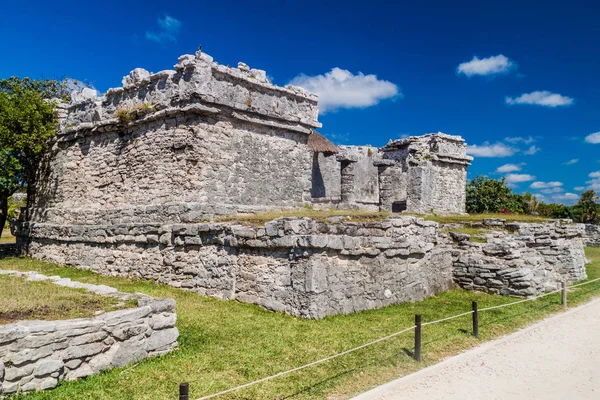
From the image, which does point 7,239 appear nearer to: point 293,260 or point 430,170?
point 430,170

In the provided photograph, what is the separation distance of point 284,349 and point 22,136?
12145 mm

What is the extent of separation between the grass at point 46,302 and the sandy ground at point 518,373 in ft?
12.2

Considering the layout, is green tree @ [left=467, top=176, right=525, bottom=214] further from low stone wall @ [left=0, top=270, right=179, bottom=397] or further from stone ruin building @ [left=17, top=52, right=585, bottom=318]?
low stone wall @ [left=0, top=270, right=179, bottom=397]

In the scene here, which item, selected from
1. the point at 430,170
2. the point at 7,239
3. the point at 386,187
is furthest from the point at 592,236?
the point at 7,239

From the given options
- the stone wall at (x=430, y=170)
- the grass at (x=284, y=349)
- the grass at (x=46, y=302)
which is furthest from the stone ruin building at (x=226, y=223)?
the stone wall at (x=430, y=170)

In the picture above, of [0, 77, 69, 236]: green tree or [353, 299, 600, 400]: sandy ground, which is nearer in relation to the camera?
[353, 299, 600, 400]: sandy ground

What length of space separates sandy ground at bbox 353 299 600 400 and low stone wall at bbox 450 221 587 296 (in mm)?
2701

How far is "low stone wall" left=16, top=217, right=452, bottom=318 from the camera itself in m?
8.20

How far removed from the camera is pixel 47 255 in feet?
46.7

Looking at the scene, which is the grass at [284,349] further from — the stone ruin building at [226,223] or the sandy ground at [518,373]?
the stone ruin building at [226,223]

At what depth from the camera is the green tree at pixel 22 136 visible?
13656 millimetres

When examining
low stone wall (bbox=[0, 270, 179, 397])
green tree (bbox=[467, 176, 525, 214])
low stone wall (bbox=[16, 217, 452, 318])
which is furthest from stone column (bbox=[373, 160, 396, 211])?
low stone wall (bbox=[0, 270, 179, 397])

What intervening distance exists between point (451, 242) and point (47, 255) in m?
12.5

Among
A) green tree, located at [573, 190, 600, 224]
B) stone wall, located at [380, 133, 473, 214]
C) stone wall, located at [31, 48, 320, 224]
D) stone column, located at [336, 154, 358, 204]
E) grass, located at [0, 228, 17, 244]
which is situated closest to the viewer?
stone wall, located at [31, 48, 320, 224]
